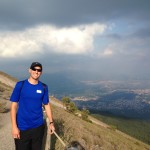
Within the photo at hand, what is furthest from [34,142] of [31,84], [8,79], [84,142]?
[8,79]

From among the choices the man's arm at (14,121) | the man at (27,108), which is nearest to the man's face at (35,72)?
the man at (27,108)

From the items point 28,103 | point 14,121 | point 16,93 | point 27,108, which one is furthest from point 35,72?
point 14,121

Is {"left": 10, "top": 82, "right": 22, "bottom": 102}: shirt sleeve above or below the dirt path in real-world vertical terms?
above

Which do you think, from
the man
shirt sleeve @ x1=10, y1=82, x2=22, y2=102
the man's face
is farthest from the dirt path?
the man's face

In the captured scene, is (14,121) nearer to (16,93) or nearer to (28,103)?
(28,103)

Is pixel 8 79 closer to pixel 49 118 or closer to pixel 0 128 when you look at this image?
pixel 0 128

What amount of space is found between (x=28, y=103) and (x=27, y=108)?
0.14 metres

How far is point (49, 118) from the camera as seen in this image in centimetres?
864

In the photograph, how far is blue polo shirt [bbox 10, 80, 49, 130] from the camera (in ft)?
25.0

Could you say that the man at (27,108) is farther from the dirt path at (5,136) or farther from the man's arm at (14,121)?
the dirt path at (5,136)

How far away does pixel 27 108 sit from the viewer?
7789 mm

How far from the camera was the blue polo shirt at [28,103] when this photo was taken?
25.0 ft

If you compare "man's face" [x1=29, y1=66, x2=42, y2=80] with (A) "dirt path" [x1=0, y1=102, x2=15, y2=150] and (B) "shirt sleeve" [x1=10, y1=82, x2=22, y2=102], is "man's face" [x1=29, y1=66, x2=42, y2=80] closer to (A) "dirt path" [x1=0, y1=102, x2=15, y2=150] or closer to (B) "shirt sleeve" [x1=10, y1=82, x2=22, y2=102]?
(B) "shirt sleeve" [x1=10, y1=82, x2=22, y2=102]

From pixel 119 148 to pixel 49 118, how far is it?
19510mm
